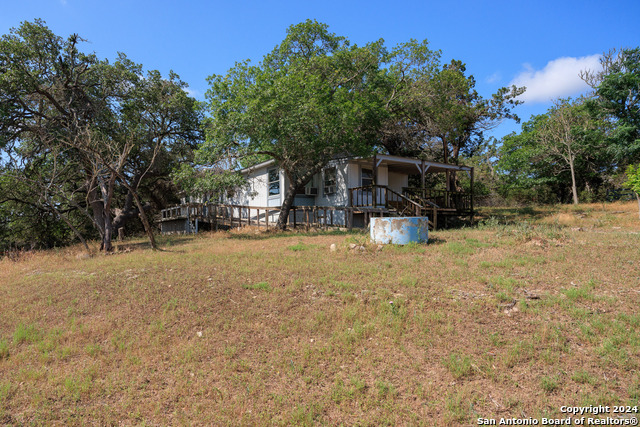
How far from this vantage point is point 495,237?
11484 millimetres

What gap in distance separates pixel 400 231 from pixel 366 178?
29.8 feet

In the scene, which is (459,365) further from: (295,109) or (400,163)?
(400,163)

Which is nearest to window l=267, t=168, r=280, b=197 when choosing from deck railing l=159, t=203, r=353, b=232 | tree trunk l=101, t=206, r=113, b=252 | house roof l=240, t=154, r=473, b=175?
house roof l=240, t=154, r=473, b=175

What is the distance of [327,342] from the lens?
505 centimetres

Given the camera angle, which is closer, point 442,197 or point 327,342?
point 327,342

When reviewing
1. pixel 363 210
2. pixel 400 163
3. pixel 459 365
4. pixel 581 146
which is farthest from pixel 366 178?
pixel 581 146

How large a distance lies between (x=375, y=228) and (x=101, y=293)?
23.7 feet

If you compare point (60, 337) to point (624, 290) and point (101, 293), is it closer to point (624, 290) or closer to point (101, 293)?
point (101, 293)

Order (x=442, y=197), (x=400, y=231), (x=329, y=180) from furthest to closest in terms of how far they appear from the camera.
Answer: (x=329, y=180), (x=442, y=197), (x=400, y=231)

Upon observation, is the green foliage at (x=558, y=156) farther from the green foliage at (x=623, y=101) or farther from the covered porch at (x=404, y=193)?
the covered porch at (x=404, y=193)

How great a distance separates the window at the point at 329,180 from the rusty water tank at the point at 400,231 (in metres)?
9.05

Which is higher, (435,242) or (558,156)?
(558,156)

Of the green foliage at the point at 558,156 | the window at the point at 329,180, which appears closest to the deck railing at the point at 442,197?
the window at the point at 329,180

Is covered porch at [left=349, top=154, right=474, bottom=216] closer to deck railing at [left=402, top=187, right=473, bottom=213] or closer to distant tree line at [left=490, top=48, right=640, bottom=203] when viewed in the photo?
deck railing at [left=402, top=187, right=473, bottom=213]
